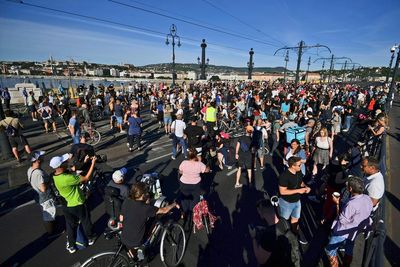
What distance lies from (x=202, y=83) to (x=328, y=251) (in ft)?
115

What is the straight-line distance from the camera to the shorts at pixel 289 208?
14.1ft

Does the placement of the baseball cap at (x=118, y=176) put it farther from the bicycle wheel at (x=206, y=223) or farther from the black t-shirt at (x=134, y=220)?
the bicycle wheel at (x=206, y=223)

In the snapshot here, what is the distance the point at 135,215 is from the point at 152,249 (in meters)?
1.00

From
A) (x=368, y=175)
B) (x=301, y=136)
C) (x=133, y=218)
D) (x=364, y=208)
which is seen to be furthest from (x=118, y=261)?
(x=301, y=136)

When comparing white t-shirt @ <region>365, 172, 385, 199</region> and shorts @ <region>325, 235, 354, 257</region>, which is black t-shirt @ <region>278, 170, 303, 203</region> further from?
white t-shirt @ <region>365, 172, 385, 199</region>

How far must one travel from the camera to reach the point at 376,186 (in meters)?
3.91

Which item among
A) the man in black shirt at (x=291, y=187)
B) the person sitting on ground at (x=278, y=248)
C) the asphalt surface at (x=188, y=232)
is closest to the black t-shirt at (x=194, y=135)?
the asphalt surface at (x=188, y=232)

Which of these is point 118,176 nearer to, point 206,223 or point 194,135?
point 206,223

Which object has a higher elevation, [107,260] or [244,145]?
[244,145]

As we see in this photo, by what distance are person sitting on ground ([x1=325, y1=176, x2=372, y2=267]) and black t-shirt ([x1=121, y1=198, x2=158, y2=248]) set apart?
2884mm

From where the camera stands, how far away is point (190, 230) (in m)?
4.84

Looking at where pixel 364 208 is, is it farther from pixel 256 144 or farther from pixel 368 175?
pixel 256 144

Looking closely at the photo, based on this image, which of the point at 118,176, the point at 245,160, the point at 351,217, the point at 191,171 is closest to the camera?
the point at 351,217

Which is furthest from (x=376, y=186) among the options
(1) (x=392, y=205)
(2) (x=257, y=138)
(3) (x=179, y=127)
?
(3) (x=179, y=127)
